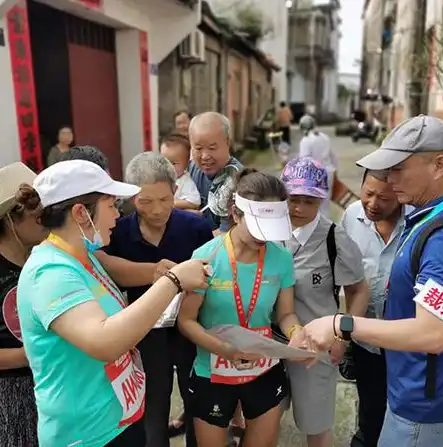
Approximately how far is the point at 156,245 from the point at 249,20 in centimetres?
1671

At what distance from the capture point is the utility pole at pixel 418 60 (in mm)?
7547

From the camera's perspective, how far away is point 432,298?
1419mm

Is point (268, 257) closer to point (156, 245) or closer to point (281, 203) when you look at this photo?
point (281, 203)

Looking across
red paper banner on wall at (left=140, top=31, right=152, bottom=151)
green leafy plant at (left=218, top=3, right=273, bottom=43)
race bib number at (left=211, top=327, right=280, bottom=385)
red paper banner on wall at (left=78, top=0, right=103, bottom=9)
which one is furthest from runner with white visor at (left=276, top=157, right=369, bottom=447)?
green leafy plant at (left=218, top=3, right=273, bottom=43)

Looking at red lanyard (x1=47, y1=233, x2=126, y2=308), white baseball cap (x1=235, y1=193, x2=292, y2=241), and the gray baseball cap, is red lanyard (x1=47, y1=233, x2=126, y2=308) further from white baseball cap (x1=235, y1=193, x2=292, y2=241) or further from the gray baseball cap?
the gray baseball cap

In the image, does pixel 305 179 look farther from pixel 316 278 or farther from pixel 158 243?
pixel 158 243

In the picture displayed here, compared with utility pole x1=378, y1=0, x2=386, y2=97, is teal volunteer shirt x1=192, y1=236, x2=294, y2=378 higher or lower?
lower

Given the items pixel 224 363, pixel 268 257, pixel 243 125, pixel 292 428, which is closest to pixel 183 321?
pixel 224 363

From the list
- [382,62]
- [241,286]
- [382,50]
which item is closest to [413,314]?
[241,286]

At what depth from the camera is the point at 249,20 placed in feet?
56.5

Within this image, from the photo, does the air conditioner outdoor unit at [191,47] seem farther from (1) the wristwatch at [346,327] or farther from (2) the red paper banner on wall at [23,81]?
(1) the wristwatch at [346,327]

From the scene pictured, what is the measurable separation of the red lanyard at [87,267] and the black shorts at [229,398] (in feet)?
2.01

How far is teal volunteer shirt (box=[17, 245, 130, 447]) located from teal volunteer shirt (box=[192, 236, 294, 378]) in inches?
19.2

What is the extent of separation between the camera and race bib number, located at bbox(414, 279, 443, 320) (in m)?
1.41
